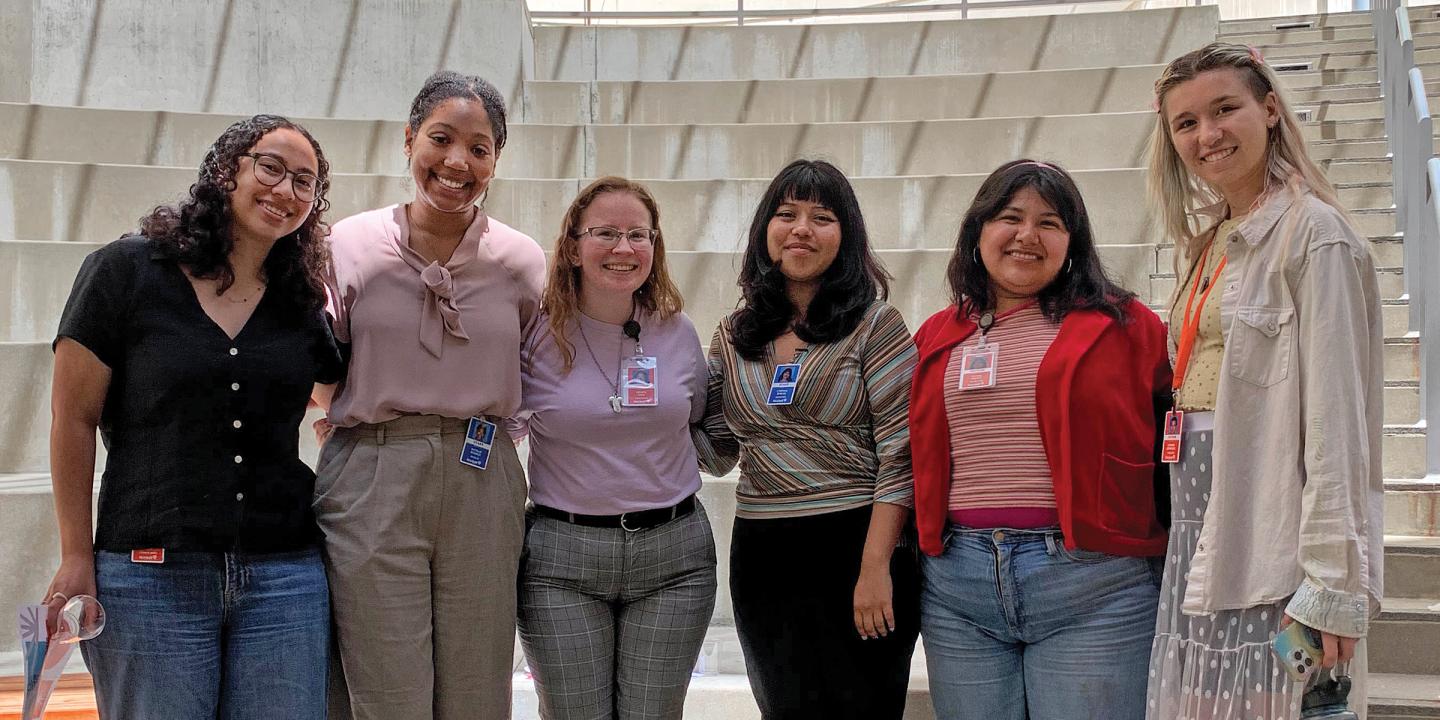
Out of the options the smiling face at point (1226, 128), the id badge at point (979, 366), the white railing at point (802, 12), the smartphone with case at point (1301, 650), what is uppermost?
the white railing at point (802, 12)

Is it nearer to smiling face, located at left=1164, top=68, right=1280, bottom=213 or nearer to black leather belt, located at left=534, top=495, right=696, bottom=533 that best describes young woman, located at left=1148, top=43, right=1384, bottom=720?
smiling face, located at left=1164, top=68, right=1280, bottom=213

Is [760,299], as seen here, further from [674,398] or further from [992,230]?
[992,230]

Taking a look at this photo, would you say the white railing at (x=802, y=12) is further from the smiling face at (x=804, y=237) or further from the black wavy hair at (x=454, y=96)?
the smiling face at (x=804, y=237)

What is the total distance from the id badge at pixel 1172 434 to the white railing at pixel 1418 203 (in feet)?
6.56

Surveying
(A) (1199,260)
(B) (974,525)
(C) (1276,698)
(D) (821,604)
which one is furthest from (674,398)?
(C) (1276,698)

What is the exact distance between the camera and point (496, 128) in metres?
2.25

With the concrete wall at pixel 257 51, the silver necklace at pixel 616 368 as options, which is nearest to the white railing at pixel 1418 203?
the silver necklace at pixel 616 368

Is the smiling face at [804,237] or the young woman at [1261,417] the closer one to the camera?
the young woman at [1261,417]

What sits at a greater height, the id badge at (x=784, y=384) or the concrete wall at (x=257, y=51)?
the concrete wall at (x=257, y=51)

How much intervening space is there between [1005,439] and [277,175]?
1.34 m

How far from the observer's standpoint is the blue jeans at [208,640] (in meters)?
1.84

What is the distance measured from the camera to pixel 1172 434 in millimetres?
1860

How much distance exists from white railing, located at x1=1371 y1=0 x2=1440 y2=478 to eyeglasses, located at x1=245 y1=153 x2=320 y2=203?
311 cm

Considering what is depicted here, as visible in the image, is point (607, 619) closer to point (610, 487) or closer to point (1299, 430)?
point (610, 487)
